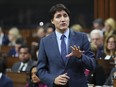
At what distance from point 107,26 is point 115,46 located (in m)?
1.55

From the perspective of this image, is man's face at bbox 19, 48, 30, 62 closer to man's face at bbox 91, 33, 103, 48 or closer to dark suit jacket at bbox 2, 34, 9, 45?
man's face at bbox 91, 33, 103, 48

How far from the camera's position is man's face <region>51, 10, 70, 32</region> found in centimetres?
329

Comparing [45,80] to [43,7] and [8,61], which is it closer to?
[8,61]

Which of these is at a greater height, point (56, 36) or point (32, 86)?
point (56, 36)

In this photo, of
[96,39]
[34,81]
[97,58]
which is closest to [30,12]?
[96,39]

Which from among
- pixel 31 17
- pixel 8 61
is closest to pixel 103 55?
pixel 8 61

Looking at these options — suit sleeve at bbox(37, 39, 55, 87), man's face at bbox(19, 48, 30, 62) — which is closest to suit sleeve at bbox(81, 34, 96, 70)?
suit sleeve at bbox(37, 39, 55, 87)

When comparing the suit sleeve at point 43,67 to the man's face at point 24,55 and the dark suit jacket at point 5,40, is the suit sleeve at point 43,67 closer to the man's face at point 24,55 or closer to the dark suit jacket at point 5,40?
the man's face at point 24,55

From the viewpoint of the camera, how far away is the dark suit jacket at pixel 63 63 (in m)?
3.27

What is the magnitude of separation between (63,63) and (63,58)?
0.04m

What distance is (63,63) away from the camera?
328cm

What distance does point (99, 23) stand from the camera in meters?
8.46

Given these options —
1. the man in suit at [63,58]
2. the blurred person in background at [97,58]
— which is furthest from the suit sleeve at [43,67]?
the blurred person in background at [97,58]

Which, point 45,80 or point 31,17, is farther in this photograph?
point 31,17
